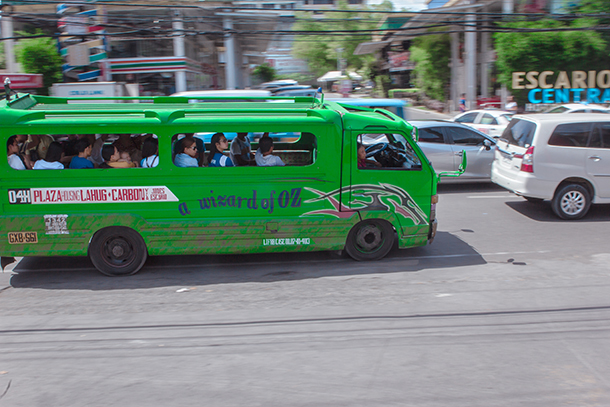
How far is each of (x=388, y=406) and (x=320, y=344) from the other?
3.70ft

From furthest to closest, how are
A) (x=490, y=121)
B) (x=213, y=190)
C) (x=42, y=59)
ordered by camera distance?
(x=42, y=59)
(x=490, y=121)
(x=213, y=190)

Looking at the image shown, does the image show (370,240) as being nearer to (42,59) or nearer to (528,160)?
(528,160)

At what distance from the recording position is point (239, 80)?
4269cm

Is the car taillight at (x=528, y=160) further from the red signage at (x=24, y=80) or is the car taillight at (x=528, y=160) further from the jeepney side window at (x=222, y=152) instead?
the red signage at (x=24, y=80)

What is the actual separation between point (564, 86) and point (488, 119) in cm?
1333

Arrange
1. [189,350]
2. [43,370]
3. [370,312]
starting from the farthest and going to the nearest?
[370,312], [189,350], [43,370]

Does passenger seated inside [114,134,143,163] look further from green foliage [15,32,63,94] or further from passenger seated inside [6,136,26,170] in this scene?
green foliage [15,32,63,94]

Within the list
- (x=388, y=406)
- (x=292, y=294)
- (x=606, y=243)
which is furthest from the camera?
(x=606, y=243)

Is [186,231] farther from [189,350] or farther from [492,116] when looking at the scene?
[492,116]

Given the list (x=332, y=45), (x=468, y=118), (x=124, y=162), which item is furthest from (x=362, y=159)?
(x=332, y=45)

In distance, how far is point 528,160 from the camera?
9.38 metres

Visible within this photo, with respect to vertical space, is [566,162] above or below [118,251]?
above

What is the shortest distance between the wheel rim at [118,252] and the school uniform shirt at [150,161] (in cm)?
100

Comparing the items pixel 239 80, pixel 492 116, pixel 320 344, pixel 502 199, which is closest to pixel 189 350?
pixel 320 344
